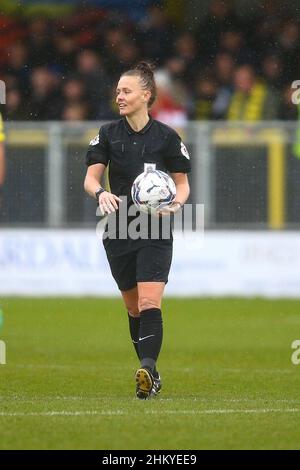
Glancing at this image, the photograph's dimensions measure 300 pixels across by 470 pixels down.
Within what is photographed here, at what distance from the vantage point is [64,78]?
64.8 ft

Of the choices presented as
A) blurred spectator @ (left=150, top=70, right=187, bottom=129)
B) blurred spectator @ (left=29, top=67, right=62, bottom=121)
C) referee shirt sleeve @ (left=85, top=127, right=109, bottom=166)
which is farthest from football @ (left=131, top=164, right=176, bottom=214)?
blurred spectator @ (left=29, top=67, right=62, bottom=121)

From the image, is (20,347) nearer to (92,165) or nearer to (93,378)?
(93,378)

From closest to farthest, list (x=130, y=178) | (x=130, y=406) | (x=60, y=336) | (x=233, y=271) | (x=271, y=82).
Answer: (x=130, y=406) < (x=130, y=178) < (x=60, y=336) < (x=233, y=271) < (x=271, y=82)

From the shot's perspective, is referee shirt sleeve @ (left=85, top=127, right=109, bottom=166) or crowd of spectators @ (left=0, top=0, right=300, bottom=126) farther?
crowd of spectators @ (left=0, top=0, right=300, bottom=126)

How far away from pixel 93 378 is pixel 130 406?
208cm

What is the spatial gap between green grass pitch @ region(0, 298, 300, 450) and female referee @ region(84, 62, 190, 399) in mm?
596

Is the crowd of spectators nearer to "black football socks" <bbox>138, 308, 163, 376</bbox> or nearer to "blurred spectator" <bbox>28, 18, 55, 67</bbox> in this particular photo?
"blurred spectator" <bbox>28, 18, 55, 67</bbox>

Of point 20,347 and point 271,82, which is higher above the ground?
point 271,82

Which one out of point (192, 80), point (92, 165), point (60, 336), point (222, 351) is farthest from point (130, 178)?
point (192, 80)

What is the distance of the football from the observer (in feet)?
27.1

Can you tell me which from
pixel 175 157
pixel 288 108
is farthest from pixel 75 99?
pixel 175 157

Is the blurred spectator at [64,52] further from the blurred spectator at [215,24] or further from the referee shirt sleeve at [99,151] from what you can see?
the referee shirt sleeve at [99,151]

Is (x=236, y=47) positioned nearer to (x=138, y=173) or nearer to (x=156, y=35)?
(x=156, y=35)

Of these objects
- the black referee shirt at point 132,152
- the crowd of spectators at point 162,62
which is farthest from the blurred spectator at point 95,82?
the black referee shirt at point 132,152
